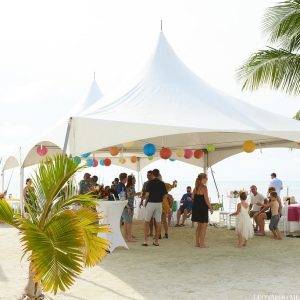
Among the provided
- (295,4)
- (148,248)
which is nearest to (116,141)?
(148,248)

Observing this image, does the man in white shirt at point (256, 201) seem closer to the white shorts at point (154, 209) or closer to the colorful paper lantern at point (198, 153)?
the white shorts at point (154, 209)

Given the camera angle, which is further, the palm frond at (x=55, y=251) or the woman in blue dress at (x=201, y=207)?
the woman in blue dress at (x=201, y=207)

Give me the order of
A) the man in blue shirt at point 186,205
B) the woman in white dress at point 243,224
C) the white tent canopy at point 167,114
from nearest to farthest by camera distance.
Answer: the white tent canopy at point 167,114 < the woman in white dress at point 243,224 < the man in blue shirt at point 186,205

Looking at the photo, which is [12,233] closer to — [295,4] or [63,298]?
[63,298]

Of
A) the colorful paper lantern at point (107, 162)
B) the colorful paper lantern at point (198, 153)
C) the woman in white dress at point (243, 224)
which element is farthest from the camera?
the colorful paper lantern at point (107, 162)

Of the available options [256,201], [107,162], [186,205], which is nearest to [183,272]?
[256,201]

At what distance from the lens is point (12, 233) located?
9828mm

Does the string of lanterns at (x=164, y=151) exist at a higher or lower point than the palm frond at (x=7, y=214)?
higher

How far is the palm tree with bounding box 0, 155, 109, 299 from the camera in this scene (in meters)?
3.31

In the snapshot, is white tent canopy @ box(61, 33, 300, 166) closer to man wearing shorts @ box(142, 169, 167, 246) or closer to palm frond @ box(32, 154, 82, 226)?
man wearing shorts @ box(142, 169, 167, 246)

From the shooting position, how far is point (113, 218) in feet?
23.2

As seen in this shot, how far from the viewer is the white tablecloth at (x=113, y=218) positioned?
6926 millimetres

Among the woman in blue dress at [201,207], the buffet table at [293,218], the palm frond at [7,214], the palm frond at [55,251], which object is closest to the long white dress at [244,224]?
the woman in blue dress at [201,207]

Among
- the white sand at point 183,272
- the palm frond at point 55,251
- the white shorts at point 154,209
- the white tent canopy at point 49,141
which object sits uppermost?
the white tent canopy at point 49,141
